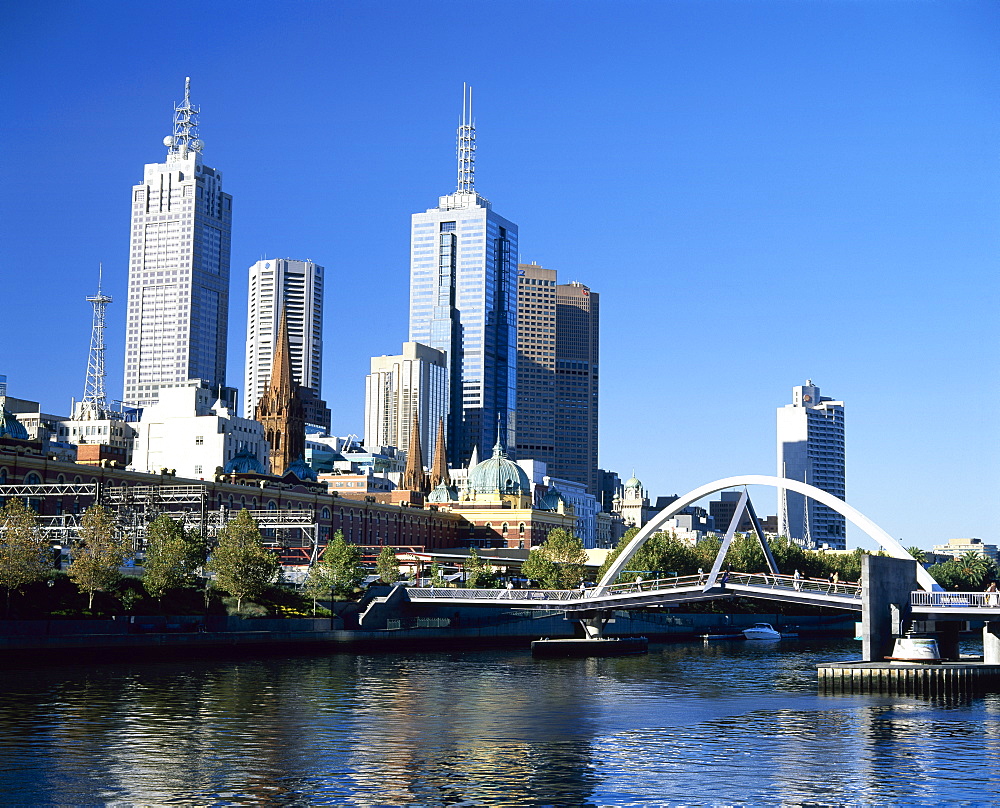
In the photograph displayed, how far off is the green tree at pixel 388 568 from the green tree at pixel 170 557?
25.2 meters

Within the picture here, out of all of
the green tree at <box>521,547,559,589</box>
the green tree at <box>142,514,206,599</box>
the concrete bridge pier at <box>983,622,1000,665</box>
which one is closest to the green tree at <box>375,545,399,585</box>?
the green tree at <box>521,547,559,589</box>

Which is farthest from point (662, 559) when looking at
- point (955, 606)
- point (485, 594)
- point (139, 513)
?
point (955, 606)

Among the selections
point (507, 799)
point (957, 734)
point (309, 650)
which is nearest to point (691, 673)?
point (309, 650)

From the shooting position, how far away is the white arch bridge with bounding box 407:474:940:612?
320 ft

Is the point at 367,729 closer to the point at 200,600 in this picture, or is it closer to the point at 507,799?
the point at 507,799

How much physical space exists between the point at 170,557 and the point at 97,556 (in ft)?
24.1

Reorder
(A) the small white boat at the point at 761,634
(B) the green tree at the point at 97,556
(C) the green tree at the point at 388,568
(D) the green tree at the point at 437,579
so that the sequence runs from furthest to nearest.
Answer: (A) the small white boat at the point at 761,634
(D) the green tree at the point at 437,579
(C) the green tree at the point at 388,568
(B) the green tree at the point at 97,556

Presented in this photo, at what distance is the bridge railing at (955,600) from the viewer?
89.1 m

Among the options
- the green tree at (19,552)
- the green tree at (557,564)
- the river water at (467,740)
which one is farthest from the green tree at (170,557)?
the green tree at (557,564)

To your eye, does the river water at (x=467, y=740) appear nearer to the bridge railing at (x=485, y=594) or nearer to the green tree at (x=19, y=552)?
the green tree at (x=19, y=552)

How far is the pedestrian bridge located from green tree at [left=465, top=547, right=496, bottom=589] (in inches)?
750

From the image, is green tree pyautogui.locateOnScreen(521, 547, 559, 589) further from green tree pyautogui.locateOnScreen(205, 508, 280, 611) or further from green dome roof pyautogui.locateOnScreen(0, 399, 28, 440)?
green dome roof pyautogui.locateOnScreen(0, 399, 28, 440)

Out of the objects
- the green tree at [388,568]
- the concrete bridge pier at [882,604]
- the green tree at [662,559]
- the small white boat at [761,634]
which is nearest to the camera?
the concrete bridge pier at [882,604]

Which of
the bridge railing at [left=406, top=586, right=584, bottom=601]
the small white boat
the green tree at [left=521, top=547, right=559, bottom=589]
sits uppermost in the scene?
the green tree at [left=521, top=547, right=559, bottom=589]
